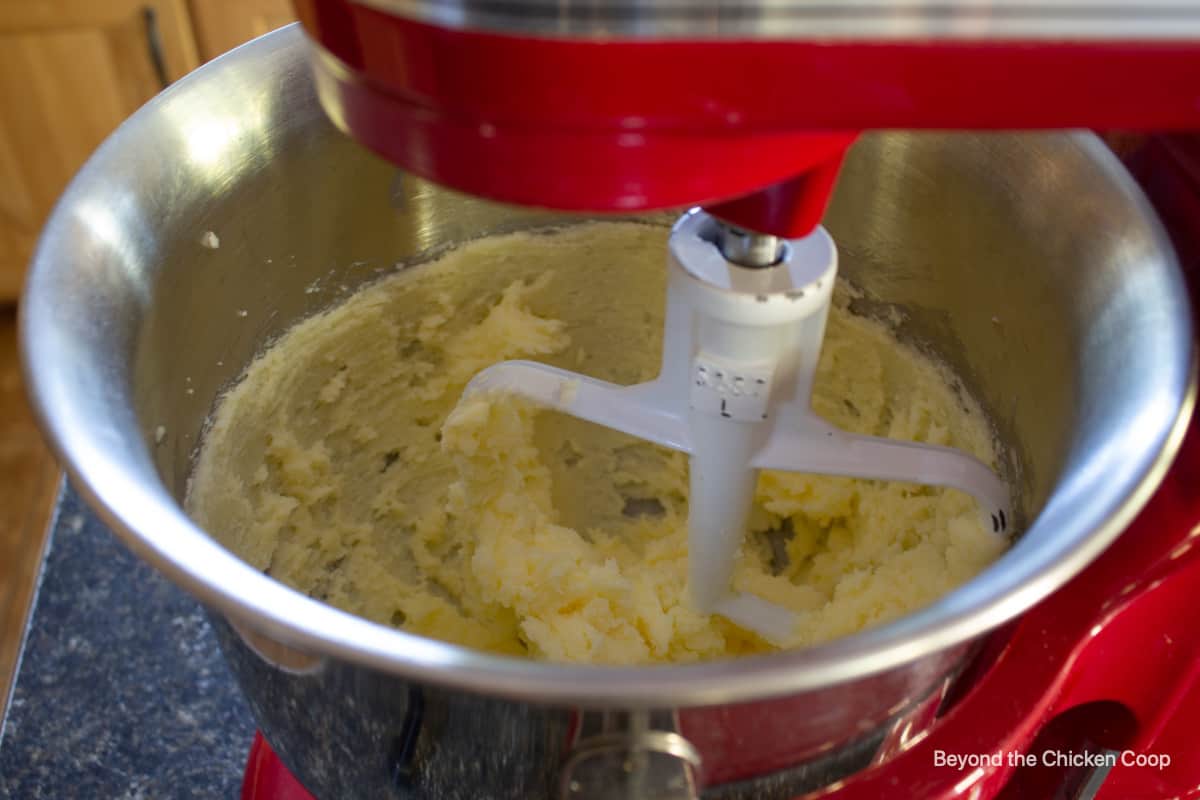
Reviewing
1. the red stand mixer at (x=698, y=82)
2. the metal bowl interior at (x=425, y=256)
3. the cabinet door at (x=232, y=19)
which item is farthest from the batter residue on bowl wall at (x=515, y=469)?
the cabinet door at (x=232, y=19)

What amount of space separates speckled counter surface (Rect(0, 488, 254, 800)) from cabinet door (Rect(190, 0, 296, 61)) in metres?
0.78

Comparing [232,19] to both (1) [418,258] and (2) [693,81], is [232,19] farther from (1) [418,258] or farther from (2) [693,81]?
(2) [693,81]

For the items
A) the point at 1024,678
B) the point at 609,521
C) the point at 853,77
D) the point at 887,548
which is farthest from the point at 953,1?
the point at 609,521

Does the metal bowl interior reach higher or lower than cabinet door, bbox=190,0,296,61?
higher

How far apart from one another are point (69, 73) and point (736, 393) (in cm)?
119

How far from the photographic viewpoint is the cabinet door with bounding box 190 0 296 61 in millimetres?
1297

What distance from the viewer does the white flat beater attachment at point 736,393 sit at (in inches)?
19.4

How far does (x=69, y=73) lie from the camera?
1.34m

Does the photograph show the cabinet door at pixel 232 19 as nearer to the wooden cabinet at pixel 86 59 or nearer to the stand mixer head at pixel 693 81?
the wooden cabinet at pixel 86 59

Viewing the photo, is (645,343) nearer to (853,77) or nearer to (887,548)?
(887,548)

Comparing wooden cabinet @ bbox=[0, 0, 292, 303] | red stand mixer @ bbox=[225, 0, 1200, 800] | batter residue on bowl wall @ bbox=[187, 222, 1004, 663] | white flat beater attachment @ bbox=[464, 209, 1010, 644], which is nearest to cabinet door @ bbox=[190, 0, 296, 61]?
wooden cabinet @ bbox=[0, 0, 292, 303]

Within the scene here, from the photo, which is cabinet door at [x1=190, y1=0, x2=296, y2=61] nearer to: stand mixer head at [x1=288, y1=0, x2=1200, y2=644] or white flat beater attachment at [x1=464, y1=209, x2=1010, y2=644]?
white flat beater attachment at [x1=464, y1=209, x2=1010, y2=644]

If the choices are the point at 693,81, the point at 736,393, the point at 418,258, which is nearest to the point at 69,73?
the point at 418,258

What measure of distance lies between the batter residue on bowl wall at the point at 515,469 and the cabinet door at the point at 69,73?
0.84 metres
